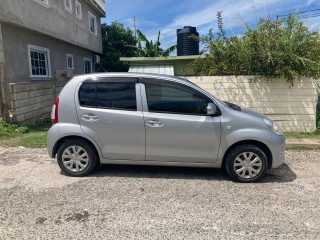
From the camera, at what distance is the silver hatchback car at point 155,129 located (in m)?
4.36

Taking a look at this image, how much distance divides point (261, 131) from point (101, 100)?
8.73ft

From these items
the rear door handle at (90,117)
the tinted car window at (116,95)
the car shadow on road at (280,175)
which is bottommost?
the car shadow on road at (280,175)

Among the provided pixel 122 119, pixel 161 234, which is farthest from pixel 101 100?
pixel 161 234

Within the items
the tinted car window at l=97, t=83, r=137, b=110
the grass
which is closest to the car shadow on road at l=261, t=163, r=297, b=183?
the tinted car window at l=97, t=83, r=137, b=110

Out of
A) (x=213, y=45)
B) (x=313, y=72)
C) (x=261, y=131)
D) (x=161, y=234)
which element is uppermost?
(x=213, y=45)

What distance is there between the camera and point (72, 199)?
3834 millimetres

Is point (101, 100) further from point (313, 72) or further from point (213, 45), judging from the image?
point (313, 72)

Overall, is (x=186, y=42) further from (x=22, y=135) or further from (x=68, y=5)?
(x=22, y=135)

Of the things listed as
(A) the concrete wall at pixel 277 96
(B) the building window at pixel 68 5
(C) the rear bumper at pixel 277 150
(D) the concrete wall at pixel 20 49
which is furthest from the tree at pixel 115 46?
(C) the rear bumper at pixel 277 150

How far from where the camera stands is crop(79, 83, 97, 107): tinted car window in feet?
14.9

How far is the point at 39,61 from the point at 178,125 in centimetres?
986

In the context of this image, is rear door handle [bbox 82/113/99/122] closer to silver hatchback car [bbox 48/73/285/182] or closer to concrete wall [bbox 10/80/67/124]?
silver hatchback car [bbox 48/73/285/182]

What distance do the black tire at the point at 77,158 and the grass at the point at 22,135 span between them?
2.39 meters

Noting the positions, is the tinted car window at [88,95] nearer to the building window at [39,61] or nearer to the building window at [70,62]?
the building window at [39,61]
